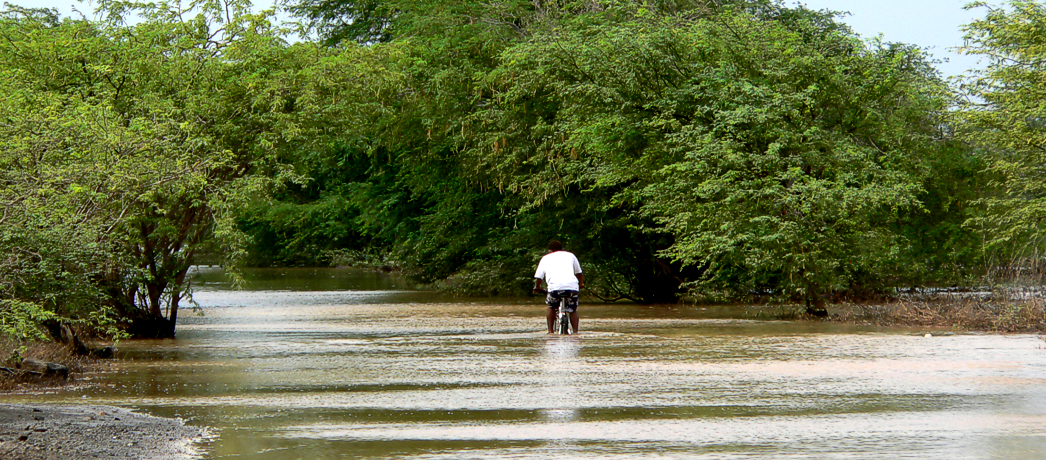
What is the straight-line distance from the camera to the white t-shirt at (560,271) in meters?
20.3

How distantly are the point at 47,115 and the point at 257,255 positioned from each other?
60.9 metres

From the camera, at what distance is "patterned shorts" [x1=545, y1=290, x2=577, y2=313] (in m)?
20.3

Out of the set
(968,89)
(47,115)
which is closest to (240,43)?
(47,115)

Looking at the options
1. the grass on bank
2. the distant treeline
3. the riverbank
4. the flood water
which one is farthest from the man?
the grass on bank

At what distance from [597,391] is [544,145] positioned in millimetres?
18978

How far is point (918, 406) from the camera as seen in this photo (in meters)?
10.9

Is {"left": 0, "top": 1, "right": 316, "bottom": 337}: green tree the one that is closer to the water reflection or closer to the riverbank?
the water reflection

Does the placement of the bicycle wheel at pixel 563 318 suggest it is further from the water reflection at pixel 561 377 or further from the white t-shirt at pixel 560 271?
the water reflection at pixel 561 377

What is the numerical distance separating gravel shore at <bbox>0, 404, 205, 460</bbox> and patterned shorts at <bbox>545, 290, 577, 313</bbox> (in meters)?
10.1

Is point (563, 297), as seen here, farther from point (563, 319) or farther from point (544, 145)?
point (544, 145)

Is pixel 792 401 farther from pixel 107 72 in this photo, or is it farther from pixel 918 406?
pixel 107 72

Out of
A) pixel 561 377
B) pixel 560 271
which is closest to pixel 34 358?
pixel 561 377

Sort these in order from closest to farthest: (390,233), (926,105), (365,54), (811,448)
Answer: (811,448)
(365,54)
(926,105)
(390,233)

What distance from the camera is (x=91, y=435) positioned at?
30.7ft
